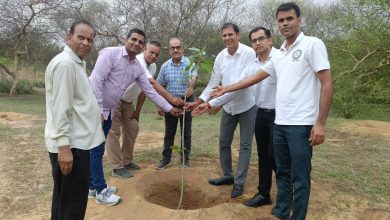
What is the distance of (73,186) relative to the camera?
2668mm

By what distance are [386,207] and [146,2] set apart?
1731 centimetres

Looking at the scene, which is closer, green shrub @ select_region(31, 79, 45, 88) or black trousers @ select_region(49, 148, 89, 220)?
black trousers @ select_region(49, 148, 89, 220)

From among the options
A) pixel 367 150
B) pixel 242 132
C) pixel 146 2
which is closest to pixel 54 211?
pixel 242 132

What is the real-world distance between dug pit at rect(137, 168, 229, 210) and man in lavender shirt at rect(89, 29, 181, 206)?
1.65ft

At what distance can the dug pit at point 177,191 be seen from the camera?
4227 mm

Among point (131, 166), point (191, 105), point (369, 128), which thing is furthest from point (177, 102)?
point (369, 128)

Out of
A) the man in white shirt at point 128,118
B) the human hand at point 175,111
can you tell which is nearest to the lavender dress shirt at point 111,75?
the man in white shirt at point 128,118

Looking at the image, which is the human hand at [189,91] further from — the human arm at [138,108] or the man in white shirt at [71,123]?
A: the man in white shirt at [71,123]

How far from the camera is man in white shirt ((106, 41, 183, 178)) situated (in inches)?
179

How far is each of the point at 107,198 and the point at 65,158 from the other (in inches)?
55.2

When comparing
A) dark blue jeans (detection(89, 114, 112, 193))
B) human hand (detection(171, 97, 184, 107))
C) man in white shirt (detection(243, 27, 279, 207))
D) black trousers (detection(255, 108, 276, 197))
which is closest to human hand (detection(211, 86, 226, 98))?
man in white shirt (detection(243, 27, 279, 207))

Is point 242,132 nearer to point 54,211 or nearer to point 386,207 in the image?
point 386,207

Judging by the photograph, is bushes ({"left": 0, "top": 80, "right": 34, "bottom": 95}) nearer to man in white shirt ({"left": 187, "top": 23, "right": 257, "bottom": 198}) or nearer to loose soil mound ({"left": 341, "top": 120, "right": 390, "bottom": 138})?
loose soil mound ({"left": 341, "top": 120, "right": 390, "bottom": 138})

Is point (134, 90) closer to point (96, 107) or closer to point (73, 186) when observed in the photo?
point (96, 107)
